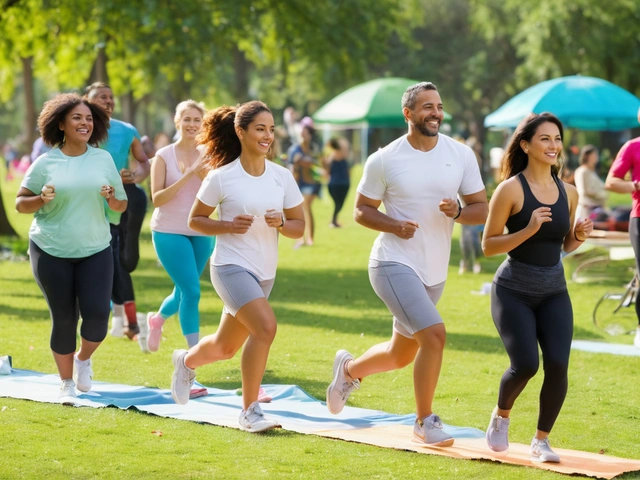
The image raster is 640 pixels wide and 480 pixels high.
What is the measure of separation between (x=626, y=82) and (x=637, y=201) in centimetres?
3296

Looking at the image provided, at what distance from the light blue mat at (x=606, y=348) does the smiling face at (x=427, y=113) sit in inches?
184

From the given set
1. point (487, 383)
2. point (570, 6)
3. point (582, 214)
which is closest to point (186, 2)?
point (582, 214)

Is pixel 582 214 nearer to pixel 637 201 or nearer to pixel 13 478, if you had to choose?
pixel 637 201

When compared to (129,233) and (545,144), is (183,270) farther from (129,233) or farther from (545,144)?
(545,144)

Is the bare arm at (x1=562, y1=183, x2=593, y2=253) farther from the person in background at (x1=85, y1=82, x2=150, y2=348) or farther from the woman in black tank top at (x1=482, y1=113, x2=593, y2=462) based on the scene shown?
the person in background at (x1=85, y1=82, x2=150, y2=348)

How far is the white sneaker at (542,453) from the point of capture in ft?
19.8

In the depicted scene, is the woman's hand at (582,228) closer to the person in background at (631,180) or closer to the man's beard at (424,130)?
the man's beard at (424,130)

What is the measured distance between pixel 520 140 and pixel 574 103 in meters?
15.1

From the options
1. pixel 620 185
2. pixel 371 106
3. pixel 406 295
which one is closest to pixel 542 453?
pixel 406 295

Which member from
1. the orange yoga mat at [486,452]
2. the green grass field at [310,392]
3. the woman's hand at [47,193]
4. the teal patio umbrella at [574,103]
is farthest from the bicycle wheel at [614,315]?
the teal patio umbrella at [574,103]

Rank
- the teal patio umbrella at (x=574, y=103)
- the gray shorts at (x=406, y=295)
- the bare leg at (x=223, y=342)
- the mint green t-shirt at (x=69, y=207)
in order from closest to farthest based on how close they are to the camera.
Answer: the gray shorts at (x=406, y=295), the bare leg at (x=223, y=342), the mint green t-shirt at (x=69, y=207), the teal patio umbrella at (x=574, y=103)

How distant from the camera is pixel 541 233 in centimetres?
605

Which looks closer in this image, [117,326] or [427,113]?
[427,113]

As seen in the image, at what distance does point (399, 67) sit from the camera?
60.6 metres
